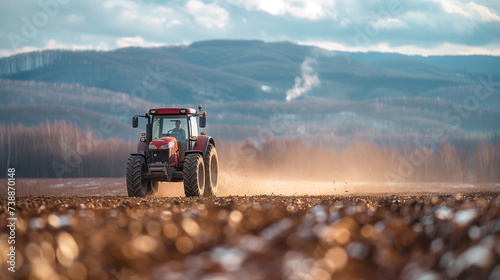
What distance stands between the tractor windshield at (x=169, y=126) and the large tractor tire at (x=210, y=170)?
110 centimetres

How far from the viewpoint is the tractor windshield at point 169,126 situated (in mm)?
17594

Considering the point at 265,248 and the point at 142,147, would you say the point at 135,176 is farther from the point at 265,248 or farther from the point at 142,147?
the point at 265,248

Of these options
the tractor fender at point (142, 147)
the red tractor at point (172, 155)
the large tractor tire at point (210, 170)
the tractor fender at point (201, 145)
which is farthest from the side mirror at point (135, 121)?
the large tractor tire at point (210, 170)

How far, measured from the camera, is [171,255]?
4.55 m

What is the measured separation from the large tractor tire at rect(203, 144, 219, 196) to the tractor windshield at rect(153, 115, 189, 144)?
110cm

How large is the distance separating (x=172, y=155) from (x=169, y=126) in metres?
1.41

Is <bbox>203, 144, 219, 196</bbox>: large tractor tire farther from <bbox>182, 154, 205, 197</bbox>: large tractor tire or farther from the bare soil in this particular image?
the bare soil

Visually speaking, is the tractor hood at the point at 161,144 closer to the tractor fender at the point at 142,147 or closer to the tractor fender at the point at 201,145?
the tractor fender at the point at 201,145

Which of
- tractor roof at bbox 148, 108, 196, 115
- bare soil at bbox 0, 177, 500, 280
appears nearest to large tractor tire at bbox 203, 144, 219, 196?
tractor roof at bbox 148, 108, 196, 115

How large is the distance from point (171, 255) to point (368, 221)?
2267 mm

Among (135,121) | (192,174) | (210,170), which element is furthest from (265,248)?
(210,170)

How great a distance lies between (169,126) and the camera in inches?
698

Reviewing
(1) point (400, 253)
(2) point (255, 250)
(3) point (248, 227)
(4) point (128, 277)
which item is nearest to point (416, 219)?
(1) point (400, 253)

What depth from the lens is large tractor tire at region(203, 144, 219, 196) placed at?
18.0 meters
